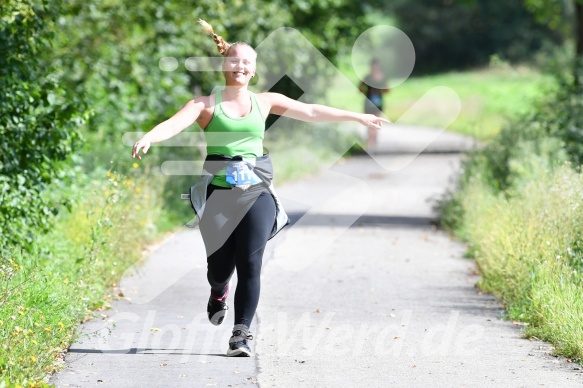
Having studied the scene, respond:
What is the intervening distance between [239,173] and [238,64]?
67 cm

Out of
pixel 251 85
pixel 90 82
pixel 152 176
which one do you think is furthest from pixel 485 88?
pixel 152 176

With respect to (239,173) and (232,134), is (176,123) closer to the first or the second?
(232,134)

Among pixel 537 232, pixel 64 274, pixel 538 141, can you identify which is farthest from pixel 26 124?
pixel 538 141

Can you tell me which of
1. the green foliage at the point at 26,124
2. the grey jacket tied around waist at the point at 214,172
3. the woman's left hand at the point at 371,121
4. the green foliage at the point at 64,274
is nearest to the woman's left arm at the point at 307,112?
the woman's left hand at the point at 371,121

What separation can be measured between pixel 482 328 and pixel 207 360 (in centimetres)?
223

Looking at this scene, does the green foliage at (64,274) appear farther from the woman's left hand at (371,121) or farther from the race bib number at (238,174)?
the woman's left hand at (371,121)

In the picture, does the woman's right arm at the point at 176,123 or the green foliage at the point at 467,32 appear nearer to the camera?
the woman's right arm at the point at 176,123

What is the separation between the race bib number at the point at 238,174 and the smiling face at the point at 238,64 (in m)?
0.50

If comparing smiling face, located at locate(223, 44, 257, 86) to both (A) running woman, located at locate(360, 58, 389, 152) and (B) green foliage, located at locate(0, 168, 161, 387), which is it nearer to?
(B) green foliage, located at locate(0, 168, 161, 387)

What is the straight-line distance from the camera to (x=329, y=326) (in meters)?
8.35

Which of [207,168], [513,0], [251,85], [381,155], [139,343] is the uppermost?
[207,168]

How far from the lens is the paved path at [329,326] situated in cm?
676

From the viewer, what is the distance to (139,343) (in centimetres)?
765

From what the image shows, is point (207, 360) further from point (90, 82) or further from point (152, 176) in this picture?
point (90, 82)
